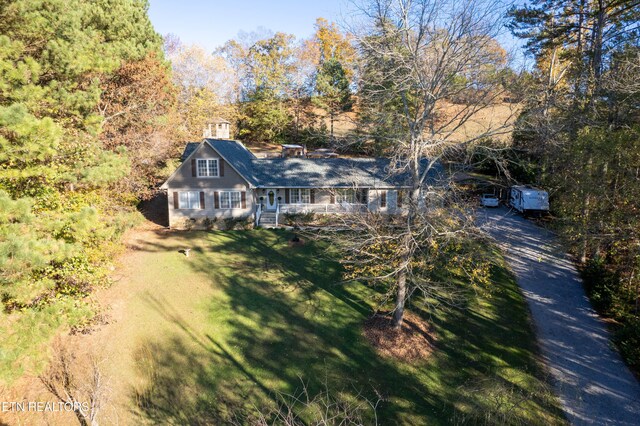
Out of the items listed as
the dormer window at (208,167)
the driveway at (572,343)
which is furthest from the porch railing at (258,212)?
the driveway at (572,343)

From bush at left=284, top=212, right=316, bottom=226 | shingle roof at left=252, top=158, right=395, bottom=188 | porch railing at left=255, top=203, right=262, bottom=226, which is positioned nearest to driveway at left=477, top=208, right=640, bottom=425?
shingle roof at left=252, top=158, right=395, bottom=188

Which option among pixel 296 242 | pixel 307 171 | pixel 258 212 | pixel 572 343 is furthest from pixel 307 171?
pixel 572 343

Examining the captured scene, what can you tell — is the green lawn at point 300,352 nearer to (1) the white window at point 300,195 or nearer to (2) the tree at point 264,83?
(1) the white window at point 300,195

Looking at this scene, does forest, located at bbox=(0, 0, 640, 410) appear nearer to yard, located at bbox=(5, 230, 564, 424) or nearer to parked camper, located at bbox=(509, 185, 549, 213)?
parked camper, located at bbox=(509, 185, 549, 213)

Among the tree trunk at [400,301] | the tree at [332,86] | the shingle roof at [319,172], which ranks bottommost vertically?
the tree trunk at [400,301]

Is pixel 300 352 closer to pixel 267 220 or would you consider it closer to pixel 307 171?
pixel 267 220
